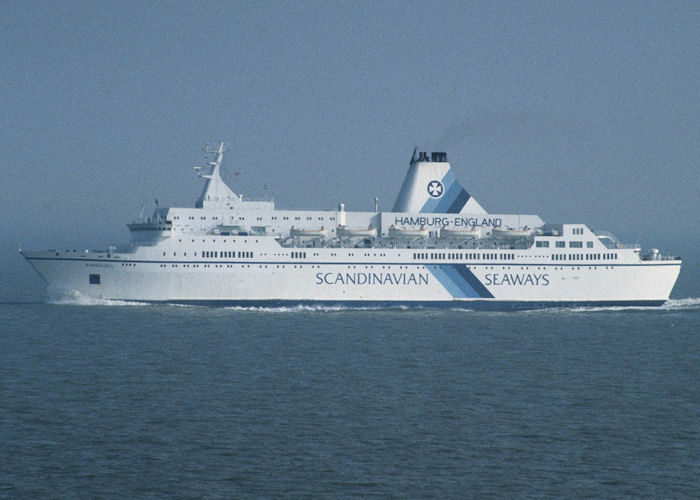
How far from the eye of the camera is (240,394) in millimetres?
22047

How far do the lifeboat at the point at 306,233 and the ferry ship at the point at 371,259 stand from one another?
0.07 meters

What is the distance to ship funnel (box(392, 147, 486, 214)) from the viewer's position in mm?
44406

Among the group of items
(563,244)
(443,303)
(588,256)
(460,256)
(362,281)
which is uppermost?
(563,244)

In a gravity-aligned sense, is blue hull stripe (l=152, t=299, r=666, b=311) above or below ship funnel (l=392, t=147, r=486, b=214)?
below

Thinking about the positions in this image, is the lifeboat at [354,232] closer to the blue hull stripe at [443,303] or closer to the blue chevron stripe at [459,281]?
the blue chevron stripe at [459,281]

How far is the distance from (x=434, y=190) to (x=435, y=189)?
0.29 feet

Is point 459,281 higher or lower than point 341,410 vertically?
higher

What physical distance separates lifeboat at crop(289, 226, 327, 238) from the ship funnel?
537cm

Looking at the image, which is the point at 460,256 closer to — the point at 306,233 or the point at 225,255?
the point at 306,233

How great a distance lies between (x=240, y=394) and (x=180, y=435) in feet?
12.8

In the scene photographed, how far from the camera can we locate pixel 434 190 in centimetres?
4450

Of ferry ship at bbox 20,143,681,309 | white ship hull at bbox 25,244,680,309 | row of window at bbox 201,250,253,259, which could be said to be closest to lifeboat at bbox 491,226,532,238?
ferry ship at bbox 20,143,681,309

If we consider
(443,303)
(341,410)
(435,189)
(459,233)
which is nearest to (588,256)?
(459,233)

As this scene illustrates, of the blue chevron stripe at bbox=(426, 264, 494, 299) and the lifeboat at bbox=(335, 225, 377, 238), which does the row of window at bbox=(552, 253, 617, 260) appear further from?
the lifeboat at bbox=(335, 225, 377, 238)
